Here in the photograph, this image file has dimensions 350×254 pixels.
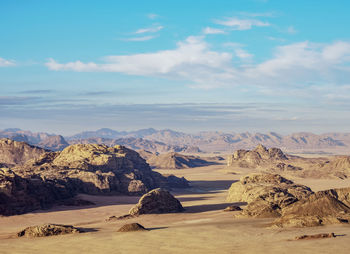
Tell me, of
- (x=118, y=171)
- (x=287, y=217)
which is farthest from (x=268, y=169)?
(x=287, y=217)

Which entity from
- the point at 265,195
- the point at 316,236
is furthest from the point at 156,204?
the point at 316,236

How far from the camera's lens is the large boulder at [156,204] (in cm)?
2744

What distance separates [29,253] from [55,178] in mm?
25109

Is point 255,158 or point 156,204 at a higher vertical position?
point 156,204

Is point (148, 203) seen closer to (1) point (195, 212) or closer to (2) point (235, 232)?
(1) point (195, 212)

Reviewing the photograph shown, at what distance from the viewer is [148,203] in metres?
28.1

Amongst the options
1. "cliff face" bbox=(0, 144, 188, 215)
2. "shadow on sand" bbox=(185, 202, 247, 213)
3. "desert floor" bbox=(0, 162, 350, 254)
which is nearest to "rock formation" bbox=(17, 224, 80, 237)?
"desert floor" bbox=(0, 162, 350, 254)

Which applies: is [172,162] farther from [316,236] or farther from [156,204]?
[316,236]

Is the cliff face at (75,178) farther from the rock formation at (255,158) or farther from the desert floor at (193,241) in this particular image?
the rock formation at (255,158)

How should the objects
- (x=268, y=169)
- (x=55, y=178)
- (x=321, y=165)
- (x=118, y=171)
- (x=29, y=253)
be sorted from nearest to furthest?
(x=29, y=253) < (x=55, y=178) < (x=118, y=171) < (x=321, y=165) < (x=268, y=169)

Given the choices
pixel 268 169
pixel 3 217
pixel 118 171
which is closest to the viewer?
pixel 3 217

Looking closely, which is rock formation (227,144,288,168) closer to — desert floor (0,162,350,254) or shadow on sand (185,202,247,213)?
shadow on sand (185,202,247,213)

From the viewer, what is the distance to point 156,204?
2855 cm

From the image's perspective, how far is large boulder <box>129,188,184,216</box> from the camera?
90.0 ft
